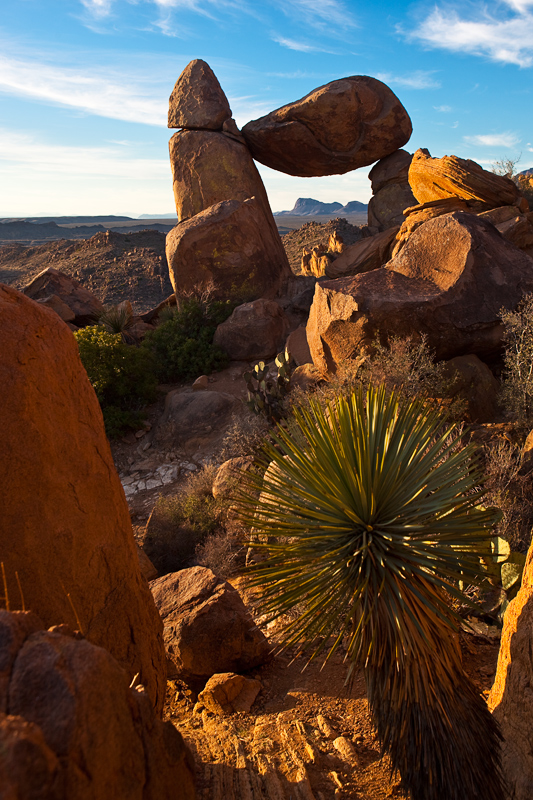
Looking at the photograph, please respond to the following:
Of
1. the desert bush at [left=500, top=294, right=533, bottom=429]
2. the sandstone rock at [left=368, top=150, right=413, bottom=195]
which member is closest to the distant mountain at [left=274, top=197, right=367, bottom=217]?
the sandstone rock at [left=368, top=150, right=413, bottom=195]

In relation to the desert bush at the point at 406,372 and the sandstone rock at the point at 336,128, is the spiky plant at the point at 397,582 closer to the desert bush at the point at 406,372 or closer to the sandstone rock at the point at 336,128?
the desert bush at the point at 406,372

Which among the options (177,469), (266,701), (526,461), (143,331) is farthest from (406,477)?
(143,331)

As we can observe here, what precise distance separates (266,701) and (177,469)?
620 cm

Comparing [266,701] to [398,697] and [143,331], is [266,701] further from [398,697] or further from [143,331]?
[143,331]

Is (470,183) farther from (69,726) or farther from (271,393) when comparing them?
(69,726)

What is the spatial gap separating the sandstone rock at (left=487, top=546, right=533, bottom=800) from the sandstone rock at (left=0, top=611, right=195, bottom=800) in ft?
6.60

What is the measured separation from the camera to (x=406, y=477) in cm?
321

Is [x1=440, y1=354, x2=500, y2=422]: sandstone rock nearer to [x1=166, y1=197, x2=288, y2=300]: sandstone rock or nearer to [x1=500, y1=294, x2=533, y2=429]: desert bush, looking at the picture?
[x1=500, y1=294, x2=533, y2=429]: desert bush

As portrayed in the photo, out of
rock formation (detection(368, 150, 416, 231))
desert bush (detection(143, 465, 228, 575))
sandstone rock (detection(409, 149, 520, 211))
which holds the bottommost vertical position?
desert bush (detection(143, 465, 228, 575))

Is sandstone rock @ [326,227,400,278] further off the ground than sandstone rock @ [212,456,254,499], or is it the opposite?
sandstone rock @ [326,227,400,278]

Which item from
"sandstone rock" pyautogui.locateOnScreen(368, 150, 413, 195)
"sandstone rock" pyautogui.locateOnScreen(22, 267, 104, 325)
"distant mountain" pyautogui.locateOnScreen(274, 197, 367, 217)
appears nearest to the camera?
"sandstone rock" pyautogui.locateOnScreen(22, 267, 104, 325)

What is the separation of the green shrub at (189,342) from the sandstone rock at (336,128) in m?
5.84

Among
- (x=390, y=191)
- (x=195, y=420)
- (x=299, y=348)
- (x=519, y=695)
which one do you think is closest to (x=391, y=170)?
(x=390, y=191)

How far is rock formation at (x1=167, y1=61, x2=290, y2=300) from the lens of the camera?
14273 millimetres
